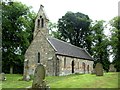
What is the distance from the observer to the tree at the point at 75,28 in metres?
62.8

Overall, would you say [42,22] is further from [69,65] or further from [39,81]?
[39,81]

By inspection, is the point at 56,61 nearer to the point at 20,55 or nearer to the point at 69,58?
the point at 69,58

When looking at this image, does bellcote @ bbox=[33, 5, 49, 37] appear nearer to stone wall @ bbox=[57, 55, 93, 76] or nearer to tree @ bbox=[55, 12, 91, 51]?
stone wall @ bbox=[57, 55, 93, 76]

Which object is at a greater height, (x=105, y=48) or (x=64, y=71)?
(x=105, y=48)

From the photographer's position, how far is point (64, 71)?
38.6 m

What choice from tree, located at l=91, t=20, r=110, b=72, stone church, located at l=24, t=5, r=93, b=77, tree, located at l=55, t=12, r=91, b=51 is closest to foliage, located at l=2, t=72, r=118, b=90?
A: stone church, located at l=24, t=5, r=93, b=77

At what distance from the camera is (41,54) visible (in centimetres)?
3841

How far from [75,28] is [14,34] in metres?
21.9

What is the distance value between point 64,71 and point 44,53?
4.54 meters

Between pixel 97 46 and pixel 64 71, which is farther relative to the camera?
pixel 97 46

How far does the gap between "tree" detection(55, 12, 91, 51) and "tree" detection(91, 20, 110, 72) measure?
11.9 ft

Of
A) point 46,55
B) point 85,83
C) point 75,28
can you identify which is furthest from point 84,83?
point 75,28

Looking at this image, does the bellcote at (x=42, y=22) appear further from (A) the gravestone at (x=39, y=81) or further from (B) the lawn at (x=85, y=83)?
(A) the gravestone at (x=39, y=81)

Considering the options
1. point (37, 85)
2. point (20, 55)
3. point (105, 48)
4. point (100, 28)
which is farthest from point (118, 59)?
point (37, 85)
